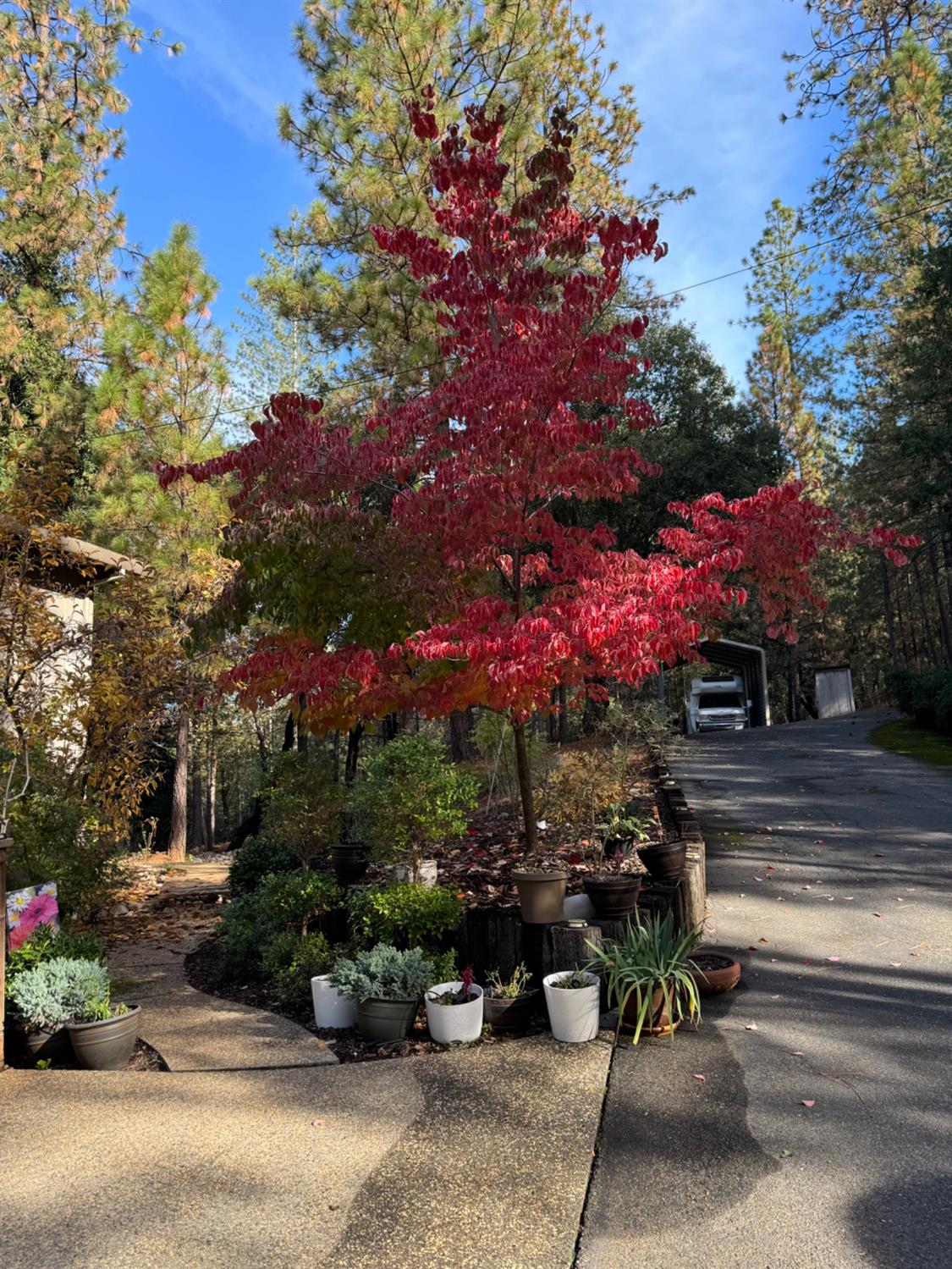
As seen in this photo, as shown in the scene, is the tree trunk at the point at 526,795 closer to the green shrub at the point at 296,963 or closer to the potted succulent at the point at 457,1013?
the green shrub at the point at 296,963

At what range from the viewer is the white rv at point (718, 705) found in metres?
26.6

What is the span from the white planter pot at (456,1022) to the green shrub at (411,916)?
69cm

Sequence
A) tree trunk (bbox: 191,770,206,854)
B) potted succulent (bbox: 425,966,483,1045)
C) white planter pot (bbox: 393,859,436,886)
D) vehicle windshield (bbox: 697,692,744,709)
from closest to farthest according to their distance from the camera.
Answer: potted succulent (bbox: 425,966,483,1045) → white planter pot (bbox: 393,859,436,886) → vehicle windshield (bbox: 697,692,744,709) → tree trunk (bbox: 191,770,206,854)

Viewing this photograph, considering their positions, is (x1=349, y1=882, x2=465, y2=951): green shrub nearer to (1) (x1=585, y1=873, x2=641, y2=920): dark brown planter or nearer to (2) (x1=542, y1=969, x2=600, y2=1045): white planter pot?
(1) (x1=585, y1=873, x2=641, y2=920): dark brown planter

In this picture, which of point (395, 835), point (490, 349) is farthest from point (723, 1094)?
point (490, 349)

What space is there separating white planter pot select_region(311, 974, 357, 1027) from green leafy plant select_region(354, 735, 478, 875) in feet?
4.06

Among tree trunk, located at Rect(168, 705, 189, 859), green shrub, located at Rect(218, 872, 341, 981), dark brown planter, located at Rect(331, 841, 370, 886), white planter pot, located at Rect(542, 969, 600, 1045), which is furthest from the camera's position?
tree trunk, located at Rect(168, 705, 189, 859)

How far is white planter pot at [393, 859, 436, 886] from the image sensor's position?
6.61m

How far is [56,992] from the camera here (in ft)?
15.3

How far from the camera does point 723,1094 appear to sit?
149 inches

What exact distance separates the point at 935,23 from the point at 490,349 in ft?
45.9

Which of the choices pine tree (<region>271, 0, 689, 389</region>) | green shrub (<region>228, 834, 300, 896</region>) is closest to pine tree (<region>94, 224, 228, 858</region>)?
pine tree (<region>271, 0, 689, 389</region>)

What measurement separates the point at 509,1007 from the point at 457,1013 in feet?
1.12

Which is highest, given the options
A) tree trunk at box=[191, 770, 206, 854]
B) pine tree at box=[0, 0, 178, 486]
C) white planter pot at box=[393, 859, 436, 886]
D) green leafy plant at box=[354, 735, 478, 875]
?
pine tree at box=[0, 0, 178, 486]
